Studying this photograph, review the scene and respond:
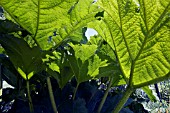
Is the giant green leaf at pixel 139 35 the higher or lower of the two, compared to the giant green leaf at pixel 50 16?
lower

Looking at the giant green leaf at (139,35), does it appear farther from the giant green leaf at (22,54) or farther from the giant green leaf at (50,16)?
the giant green leaf at (22,54)

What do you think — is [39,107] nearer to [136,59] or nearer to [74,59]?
[74,59]

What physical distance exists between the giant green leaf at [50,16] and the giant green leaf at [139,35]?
0.13 feet

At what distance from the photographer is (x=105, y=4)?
731 millimetres

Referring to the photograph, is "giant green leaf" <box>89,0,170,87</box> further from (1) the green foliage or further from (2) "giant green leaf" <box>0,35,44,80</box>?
(2) "giant green leaf" <box>0,35,44,80</box>

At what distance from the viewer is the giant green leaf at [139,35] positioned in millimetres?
727

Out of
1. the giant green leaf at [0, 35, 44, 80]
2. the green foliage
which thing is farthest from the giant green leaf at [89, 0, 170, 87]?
the giant green leaf at [0, 35, 44, 80]

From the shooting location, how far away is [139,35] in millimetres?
776

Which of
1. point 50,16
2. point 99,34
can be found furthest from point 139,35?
point 50,16

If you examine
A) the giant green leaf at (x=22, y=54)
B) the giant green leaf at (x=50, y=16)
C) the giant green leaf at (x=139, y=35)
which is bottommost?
the giant green leaf at (x=139, y=35)

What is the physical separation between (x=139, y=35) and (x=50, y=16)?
8.2 inches

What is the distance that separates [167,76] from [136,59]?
0.08 meters

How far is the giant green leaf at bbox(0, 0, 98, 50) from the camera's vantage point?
0.73 metres

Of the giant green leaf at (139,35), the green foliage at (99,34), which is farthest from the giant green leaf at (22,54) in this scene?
the giant green leaf at (139,35)
